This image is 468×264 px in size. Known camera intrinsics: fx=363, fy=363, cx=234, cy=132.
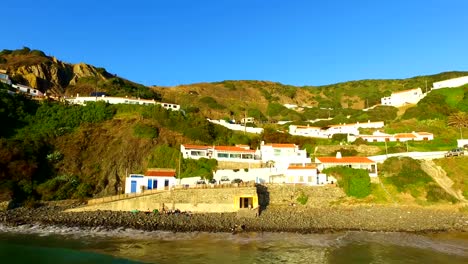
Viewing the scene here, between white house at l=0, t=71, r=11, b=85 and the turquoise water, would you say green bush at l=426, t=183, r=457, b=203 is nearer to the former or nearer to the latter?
the turquoise water

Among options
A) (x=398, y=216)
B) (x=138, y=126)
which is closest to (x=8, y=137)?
(x=138, y=126)

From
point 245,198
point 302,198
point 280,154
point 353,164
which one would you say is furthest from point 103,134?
point 353,164

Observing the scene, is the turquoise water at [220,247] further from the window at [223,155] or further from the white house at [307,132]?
the white house at [307,132]

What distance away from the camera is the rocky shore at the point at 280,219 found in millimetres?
29938

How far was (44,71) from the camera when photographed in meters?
75.0

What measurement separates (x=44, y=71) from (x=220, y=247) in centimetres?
6673

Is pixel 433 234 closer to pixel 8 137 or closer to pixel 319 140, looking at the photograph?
pixel 319 140

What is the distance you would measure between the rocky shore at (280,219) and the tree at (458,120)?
2962cm

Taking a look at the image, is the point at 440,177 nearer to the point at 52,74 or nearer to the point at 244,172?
the point at 244,172

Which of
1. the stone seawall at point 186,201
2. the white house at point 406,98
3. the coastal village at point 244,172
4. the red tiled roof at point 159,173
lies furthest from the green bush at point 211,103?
the stone seawall at point 186,201

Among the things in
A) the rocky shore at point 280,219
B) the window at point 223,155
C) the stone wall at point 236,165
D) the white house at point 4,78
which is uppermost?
the white house at point 4,78

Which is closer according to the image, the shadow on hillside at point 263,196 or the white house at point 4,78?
the shadow on hillside at point 263,196

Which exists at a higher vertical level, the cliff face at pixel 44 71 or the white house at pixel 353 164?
the cliff face at pixel 44 71

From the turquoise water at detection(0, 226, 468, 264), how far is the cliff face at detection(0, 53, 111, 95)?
4942cm
